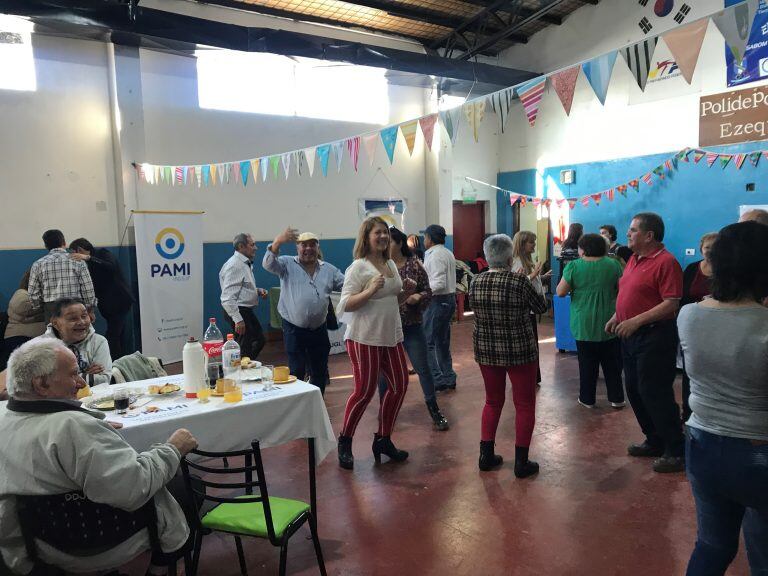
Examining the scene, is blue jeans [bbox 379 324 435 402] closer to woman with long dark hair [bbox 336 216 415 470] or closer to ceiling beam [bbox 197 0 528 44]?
woman with long dark hair [bbox 336 216 415 470]

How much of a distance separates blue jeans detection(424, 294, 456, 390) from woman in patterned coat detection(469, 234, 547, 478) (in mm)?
1539

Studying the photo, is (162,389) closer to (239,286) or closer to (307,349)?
(307,349)

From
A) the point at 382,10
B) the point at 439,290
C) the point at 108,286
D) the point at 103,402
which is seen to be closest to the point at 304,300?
the point at 439,290

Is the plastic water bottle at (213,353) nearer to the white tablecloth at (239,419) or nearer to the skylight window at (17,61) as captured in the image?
the white tablecloth at (239,419)

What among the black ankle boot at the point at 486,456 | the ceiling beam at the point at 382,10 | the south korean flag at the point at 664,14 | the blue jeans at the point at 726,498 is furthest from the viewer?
the ceiling beam at the point at 382,10

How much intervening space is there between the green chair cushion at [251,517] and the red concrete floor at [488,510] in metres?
0.43

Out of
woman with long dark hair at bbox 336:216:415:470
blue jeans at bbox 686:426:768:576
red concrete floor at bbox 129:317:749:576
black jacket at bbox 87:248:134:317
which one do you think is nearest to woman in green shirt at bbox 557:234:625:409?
red concrete floor at bbox 129:317:749:576

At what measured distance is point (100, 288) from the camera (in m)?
5.60

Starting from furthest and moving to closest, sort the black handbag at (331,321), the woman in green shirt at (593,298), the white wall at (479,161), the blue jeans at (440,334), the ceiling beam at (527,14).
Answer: the white wall at (479,161), the ceiling beam at (527,14), the blue jeans at (440,334), the black handbag at (331,321), the woman in green shirt at (593,298)

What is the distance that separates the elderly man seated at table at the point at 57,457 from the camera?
1.55 m

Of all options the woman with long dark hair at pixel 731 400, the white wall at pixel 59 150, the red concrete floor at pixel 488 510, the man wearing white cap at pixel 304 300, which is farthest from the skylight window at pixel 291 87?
the woman with long dark hair at pixel 731 400

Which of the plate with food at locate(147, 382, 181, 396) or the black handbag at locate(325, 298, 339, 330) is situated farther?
the black handbag at locate(325, 298, 339, 330)

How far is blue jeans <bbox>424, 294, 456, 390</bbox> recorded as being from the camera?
4777mm

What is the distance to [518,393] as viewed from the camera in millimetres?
3084
